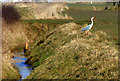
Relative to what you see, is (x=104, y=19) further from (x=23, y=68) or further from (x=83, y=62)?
(x=83, y=62)

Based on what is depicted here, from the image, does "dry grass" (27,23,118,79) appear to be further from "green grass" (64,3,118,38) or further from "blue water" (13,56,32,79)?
"green grass" (64,3,118,38)

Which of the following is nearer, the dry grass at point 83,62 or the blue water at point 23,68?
the dry grass at point 83,62

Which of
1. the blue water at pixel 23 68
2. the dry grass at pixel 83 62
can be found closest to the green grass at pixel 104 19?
the blue water at pixel 23 68

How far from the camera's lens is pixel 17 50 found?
43.7 metres

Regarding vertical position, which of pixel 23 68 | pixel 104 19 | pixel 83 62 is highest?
pixel 83 62

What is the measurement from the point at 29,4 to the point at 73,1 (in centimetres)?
4620

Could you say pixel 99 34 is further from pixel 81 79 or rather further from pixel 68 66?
pixel 81 79

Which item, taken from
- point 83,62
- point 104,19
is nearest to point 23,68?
point 83,62

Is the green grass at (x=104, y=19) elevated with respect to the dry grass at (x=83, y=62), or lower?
lower

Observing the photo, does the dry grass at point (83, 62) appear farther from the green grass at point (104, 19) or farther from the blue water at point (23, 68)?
the green grass at point (104, 19)

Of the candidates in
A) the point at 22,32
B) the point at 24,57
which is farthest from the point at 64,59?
the point at 22,32

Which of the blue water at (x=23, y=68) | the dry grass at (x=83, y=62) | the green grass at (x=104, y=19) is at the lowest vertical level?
the green grass at (x=104, y=19)

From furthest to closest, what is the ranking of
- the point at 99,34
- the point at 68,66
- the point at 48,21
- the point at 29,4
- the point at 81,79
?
the point at 29,4 → the point at 48,21 → the point at 99,34 → the point at 68,66 → the point at 81,79

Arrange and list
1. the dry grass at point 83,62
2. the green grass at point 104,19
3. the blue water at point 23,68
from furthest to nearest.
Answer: the green grass at point 104,19 < the blue water at point 23,68 < the dry grass at point 83,62
